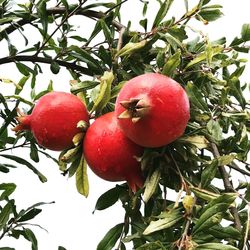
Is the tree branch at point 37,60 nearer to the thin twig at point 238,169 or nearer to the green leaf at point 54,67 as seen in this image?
the green leaf at point 54,67

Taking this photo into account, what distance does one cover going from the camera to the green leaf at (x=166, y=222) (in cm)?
80

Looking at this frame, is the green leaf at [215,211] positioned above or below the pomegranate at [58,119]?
below

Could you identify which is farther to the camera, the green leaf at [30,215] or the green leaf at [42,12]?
the green leaf at [30,215]

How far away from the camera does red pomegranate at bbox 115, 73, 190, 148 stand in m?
0.79

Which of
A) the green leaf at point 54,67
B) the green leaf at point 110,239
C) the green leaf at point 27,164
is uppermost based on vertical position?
the green leaf at point 54,67

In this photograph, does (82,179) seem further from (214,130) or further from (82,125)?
(214,130)

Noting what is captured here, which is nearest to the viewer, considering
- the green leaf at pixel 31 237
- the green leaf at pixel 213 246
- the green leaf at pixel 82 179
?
the green leaf at pixel 213 246

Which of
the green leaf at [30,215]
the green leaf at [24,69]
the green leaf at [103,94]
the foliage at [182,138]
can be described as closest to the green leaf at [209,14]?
the foliage at [182,138]

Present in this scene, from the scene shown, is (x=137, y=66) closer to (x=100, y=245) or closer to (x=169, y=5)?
(x=169, y=5)

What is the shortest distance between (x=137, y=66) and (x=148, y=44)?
1.7 inches

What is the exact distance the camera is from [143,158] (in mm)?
848

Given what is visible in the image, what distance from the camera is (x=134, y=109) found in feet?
2.58

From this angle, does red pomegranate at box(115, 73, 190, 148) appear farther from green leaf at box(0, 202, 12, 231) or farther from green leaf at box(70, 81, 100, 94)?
green leaf at box(0, 202, 12, 231)

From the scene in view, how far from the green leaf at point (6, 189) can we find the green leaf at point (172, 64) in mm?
631
